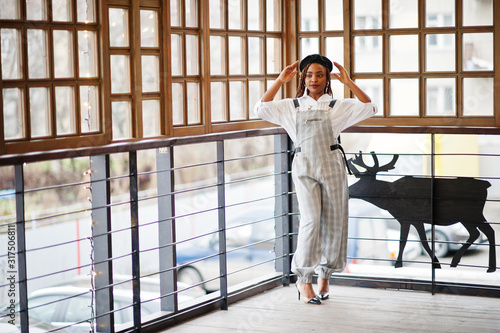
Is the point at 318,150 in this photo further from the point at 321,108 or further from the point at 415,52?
the point at 415,52

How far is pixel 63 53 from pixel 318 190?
4.82 ft

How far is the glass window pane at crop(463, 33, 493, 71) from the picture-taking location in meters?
3.77

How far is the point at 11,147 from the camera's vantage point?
8.95 ft

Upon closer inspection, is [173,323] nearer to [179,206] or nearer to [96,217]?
[96,217]

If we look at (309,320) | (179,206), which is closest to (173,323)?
(309,320)

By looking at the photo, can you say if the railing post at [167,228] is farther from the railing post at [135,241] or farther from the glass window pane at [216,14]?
the glass window pane at [216,14]

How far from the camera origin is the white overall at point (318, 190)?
3.51m

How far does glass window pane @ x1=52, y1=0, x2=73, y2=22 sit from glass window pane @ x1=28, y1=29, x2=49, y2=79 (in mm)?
105

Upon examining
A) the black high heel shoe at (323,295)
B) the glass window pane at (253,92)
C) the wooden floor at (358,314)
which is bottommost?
the wooden floor at (358,314)

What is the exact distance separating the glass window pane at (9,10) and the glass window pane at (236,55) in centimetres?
138

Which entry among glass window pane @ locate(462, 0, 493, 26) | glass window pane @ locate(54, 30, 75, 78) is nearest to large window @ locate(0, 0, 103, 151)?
glass window pane @ locate(54, 30, 75, 78)

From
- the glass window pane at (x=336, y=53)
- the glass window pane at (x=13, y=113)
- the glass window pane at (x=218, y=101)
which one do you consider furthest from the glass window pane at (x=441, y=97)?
the glass window pane at (x=13, y=113)

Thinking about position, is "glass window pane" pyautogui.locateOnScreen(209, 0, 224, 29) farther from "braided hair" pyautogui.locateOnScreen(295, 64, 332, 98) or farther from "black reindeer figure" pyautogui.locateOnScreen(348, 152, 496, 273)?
"black reindeer figure" pyautogui.locateOnScreen(348, 152, 496, 273)

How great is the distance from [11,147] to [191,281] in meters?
3.78
